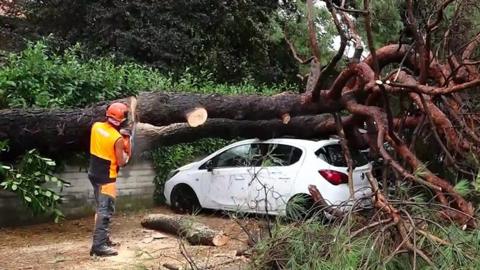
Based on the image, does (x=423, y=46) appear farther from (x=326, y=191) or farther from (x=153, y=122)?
(x=153, y=122)

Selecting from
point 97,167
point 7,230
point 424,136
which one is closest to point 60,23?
point 7,230

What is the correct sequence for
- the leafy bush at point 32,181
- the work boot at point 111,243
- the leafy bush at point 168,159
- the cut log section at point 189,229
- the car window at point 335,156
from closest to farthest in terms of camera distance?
the cut log section at point 189,229, the work boot at point 111,243, the leafy bush at point 32,181, the car window at point 335,156, the leafy bush at point 168,159

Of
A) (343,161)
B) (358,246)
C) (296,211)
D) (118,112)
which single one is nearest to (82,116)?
(118,112)

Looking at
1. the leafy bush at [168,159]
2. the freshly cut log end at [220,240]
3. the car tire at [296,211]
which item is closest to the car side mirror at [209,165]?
the leafy bush at [168,159]

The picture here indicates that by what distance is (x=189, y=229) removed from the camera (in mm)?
5246

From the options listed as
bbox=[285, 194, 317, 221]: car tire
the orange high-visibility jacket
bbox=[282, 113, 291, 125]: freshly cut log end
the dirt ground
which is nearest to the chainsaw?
the orange high-visibility jacket

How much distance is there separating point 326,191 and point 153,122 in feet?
8.60

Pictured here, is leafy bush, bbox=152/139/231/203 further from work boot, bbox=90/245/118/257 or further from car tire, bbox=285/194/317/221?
car tire, bbox=285/194/317/221

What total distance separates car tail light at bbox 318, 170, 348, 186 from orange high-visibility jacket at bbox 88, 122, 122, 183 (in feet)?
9.85

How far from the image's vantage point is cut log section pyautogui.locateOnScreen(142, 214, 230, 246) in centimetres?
553

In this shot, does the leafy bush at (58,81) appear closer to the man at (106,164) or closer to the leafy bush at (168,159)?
the leafy bush at (168,159)

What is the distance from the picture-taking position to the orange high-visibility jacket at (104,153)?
6730mm

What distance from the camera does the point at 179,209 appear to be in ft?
33.0

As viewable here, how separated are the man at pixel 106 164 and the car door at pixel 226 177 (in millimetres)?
2330
